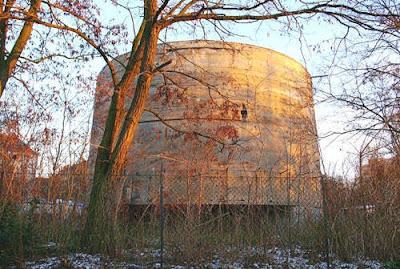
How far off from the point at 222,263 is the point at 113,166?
109 inches

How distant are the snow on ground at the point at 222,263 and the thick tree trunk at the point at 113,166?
360 mm

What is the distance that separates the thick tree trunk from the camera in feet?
24.2

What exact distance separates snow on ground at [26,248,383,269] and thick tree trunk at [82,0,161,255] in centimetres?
36

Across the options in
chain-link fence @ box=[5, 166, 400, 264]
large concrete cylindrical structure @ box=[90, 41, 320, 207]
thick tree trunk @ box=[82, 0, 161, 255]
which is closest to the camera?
chain-link fence @ box=[5, 166, 400, 264]

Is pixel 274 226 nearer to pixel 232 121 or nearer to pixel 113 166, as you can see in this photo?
pixel 113 166

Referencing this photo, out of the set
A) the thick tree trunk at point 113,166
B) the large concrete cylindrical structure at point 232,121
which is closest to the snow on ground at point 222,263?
the thick tree trunk at point 113,166

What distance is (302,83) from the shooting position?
52.0 feet

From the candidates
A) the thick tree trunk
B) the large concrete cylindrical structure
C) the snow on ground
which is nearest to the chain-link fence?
the snow on ground

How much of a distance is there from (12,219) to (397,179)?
7.01 m

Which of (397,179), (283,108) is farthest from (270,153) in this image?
(397,179)

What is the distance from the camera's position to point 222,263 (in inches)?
277

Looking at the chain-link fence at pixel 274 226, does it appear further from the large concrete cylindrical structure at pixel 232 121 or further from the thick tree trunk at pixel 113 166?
the large concrete cylindrical structure at pixel 232 121

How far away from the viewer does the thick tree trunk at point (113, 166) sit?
7363mm

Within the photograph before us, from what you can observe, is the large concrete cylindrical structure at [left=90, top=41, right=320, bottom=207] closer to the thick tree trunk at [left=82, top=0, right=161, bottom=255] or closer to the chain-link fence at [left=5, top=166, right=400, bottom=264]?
the thick tree trunk at [left=82, top=0, right=161, bottom=255]
